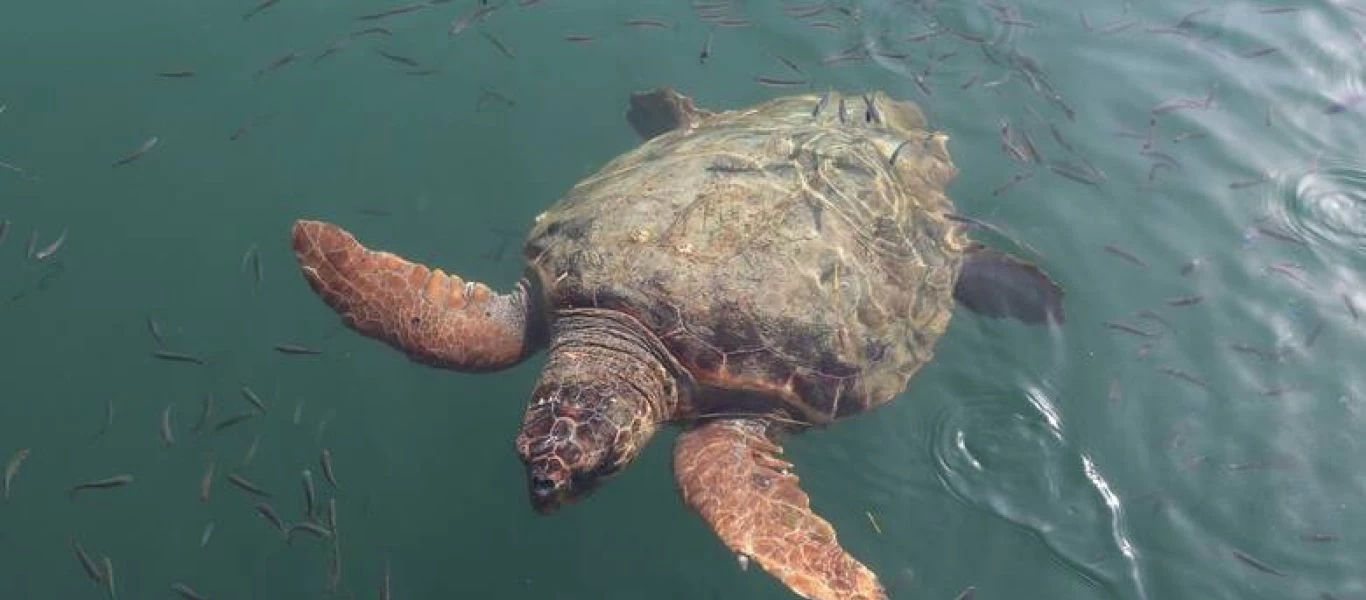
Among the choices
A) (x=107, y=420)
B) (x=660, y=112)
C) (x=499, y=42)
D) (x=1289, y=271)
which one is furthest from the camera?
(x=499, y=42)

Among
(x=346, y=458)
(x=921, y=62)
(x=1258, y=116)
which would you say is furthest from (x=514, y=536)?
(x=1258, y=116)

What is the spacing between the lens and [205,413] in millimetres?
5258

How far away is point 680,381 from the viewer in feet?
16.1

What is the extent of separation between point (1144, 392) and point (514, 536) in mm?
3969

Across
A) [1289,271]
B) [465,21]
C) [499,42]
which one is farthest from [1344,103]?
[465,21]

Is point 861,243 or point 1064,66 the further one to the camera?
point 1064,66

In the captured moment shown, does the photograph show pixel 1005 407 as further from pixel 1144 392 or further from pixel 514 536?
pixel 514 536

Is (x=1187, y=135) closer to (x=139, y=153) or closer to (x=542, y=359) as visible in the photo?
(x=542, y=359)

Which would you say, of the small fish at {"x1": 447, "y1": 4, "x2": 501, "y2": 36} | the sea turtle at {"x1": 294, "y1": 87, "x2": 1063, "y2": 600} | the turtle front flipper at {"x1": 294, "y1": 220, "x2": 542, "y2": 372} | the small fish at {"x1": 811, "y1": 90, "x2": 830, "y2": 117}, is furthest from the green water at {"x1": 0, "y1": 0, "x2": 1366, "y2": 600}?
the small fish at {"x1": 811, "y1": 90, "x2": 830, "y2": 117}

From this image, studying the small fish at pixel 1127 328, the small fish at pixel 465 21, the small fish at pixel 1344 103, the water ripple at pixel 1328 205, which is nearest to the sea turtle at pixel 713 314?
the small fish at pixel 1127 328

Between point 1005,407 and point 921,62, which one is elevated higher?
point 921,62

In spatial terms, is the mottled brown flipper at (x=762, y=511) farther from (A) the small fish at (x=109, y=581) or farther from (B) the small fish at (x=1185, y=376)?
(A) the small fish at (x=109, y=581)

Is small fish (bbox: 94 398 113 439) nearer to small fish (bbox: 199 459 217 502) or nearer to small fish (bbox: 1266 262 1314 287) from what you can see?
small fish (bbox: 199 459 217 502)

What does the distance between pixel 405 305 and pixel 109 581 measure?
2156 mm
